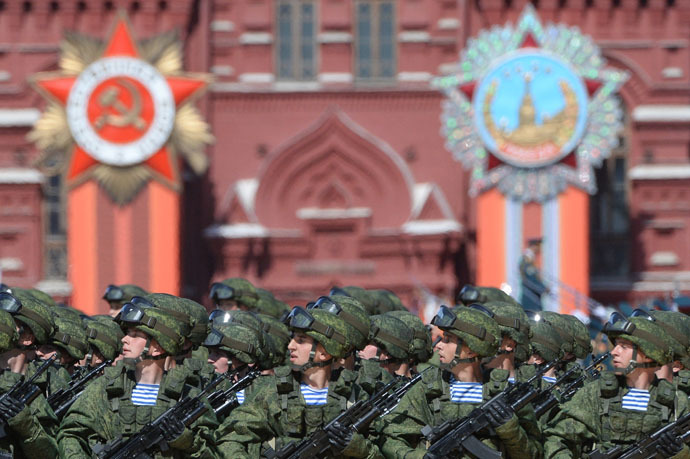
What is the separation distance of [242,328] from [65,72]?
1138 cm

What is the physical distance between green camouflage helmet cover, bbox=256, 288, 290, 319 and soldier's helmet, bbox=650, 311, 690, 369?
5447mm

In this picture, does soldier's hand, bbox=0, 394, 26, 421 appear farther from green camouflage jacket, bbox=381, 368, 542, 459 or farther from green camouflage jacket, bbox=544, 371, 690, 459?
green camouflage jacket, bbox=544, 371, 690, 459

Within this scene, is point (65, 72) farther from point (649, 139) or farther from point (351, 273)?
point (649, 139)

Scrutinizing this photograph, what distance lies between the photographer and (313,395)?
11016 millimetres

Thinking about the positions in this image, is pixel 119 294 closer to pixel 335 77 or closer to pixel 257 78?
pixel 257 78

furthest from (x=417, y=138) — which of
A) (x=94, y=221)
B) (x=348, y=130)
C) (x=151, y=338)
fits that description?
(x=151, y=338)

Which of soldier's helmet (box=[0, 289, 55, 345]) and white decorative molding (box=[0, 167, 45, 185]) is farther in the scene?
white decorative molding (box=[0, 167, 45, 185])

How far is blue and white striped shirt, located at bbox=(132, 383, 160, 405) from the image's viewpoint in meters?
10.6

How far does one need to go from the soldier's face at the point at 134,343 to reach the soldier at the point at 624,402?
9.79ft

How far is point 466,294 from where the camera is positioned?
50.0 ft

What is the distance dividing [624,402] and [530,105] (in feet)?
40.9

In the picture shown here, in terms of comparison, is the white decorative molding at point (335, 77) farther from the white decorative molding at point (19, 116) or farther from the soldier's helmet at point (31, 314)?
the soldier's helmet at point (31, 314)

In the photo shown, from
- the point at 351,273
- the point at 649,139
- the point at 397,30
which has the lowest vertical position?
the point at 351,273

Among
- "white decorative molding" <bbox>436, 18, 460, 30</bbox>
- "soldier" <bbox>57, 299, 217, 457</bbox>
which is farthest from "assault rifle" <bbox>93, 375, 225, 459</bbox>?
"white decorative molding" <bbox>436, 18, 460, 30</bbox>
